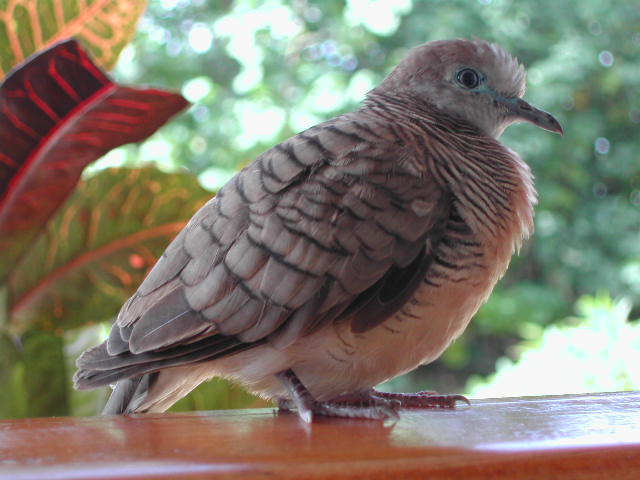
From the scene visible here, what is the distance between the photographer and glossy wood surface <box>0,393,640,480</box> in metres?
0.54

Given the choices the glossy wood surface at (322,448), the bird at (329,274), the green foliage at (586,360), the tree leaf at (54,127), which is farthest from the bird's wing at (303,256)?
the green foliage at (586,360)

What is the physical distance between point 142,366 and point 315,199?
10.6 inches

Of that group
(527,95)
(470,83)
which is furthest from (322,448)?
(527,95)

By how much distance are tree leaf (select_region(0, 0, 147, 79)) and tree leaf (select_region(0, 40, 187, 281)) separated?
172 mm

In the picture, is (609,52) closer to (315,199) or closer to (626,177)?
(626,177)

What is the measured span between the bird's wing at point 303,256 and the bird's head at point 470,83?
0.79 ft

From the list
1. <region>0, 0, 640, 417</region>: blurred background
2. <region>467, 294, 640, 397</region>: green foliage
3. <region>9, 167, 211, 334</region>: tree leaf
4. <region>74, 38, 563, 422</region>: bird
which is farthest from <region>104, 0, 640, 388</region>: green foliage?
<region>74, 38, 563, 422</region>: bird

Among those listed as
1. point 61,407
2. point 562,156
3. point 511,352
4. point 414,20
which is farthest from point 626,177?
point 61,407

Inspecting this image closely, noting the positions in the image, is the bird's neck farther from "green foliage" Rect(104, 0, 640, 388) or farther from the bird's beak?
"green foliage" Rect(104, 0, 640, 388)

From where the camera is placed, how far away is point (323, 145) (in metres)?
0.92

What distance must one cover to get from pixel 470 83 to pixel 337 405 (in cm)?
52

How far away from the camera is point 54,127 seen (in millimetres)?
1265

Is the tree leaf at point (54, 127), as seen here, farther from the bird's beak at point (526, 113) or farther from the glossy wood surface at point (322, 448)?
the glossy wood surface at point (322, 448)

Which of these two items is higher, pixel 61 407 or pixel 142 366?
pixel 142 366
